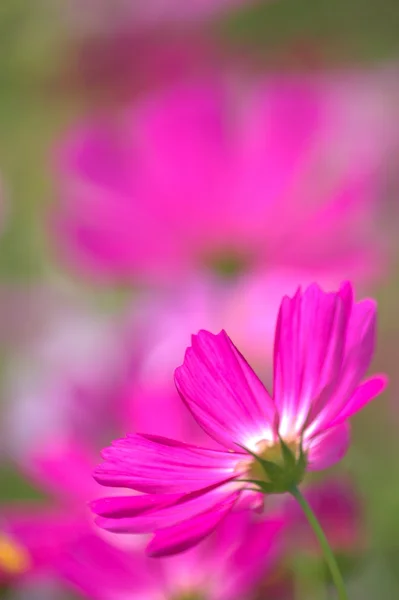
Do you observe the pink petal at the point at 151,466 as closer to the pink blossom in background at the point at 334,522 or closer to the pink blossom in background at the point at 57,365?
the pink blossom in background at the point at 334,522

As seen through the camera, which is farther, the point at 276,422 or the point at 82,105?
the point at 82,105

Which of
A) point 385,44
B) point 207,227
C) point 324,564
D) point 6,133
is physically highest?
point 385,44

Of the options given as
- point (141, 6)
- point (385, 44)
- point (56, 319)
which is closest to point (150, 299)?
point (56, 319)

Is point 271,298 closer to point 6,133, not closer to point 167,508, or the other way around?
point 167,508

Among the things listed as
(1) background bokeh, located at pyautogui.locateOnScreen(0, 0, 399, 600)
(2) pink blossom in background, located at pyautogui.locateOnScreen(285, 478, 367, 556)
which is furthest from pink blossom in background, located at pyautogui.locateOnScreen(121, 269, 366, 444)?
(2) pink blossom in background, located at pyautogui.locateOnScreen(285, 478, 367, 556)

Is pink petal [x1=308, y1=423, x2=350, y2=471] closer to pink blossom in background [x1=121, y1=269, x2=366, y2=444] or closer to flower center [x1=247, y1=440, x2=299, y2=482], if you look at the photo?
flower center [x1=247, y1=440, x2=299, y2=482]

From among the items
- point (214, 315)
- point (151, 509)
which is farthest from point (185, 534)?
point (214, 315)

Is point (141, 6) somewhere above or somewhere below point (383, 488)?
above
